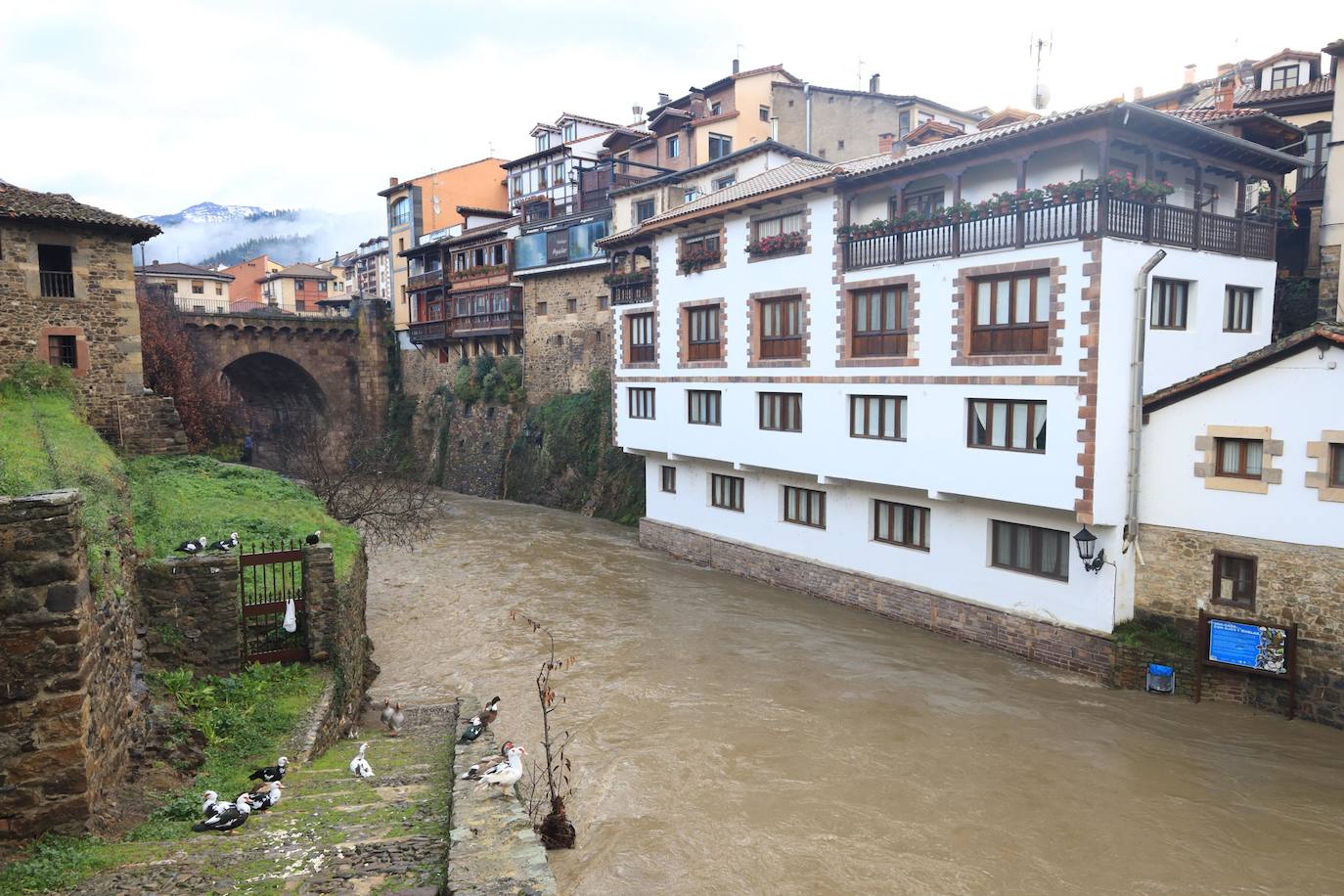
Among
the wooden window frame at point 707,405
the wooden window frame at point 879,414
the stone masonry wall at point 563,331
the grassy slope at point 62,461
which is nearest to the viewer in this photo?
the grassy slope at point 62,461

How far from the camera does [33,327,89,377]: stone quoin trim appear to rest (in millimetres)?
21766

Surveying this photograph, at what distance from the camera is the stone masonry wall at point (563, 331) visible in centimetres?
3488

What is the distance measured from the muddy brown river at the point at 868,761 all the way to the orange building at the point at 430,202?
34.7 m

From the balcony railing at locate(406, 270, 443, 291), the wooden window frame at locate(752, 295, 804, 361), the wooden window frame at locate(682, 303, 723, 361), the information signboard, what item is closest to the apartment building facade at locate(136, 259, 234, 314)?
the balcony railing at locate(406, 270, 443, 291)

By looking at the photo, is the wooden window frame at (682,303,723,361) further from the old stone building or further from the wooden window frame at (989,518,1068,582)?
the old stone building

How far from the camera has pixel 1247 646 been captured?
13.7 m

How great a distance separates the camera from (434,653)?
17.8 meters

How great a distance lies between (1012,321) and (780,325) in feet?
21.6

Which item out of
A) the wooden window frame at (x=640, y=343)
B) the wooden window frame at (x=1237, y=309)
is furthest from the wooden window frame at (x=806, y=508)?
the wooden window frame at (x=1237, y=309)

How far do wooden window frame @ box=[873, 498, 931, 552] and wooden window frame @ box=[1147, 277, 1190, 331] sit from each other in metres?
5.77

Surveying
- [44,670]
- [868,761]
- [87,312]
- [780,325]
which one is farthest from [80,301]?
[868,761]

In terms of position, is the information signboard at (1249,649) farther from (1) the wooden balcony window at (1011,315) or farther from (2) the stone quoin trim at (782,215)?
(2) the stone quoin trim at (782,215)

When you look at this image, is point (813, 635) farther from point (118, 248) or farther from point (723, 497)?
point (118, 248)

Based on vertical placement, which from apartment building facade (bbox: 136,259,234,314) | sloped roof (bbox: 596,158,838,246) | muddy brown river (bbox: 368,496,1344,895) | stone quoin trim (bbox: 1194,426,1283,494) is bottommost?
muddy brown river (bbox: 368,496,1344,895)
